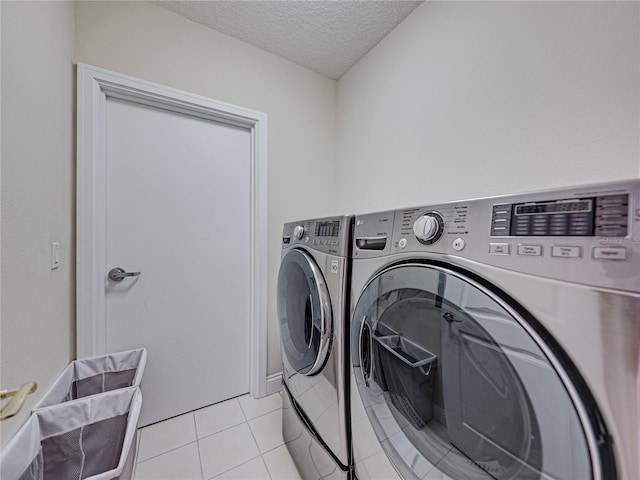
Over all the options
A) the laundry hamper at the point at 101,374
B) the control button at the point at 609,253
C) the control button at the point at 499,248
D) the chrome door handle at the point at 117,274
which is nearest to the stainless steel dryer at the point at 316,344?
the control button at the point at 499,248

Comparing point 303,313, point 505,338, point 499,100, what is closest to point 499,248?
point 505,338

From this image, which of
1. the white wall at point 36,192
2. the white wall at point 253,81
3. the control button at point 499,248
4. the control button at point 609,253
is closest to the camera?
the control button at point 609,253

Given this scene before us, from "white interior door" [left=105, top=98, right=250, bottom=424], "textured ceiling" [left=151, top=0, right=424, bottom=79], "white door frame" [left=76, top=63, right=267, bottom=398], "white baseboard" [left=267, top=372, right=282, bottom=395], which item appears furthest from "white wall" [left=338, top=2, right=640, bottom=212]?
"white baseboard" [left=267, top=372, right=282, bottom=395]

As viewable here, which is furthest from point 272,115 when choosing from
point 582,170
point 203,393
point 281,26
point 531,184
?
point 203,393

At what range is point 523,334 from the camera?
17.5 inches

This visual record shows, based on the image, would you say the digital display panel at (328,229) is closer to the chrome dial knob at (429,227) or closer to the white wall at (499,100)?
the chrome dial knob at (429,227)

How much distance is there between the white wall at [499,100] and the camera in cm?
82

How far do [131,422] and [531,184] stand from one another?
176 centimetres

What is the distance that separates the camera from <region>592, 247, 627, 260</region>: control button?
0.36 meters

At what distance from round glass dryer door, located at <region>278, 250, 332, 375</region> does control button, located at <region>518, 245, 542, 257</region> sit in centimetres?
Answer: 58

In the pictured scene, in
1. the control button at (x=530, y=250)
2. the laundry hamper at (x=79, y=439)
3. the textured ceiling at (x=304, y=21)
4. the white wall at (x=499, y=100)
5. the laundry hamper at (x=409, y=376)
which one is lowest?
the laundry hamper at (x=79, y=439)

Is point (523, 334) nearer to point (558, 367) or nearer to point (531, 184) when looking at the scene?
point (558, 367)

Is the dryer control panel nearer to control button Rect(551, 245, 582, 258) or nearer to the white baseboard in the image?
control button Rect(551, 245, 582, 258)

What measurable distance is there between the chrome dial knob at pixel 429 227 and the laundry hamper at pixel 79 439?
1122 mm
